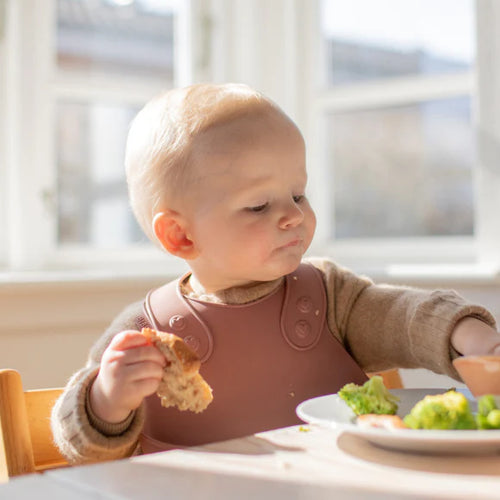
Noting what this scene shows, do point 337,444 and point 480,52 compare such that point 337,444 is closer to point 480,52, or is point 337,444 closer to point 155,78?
point 480,52

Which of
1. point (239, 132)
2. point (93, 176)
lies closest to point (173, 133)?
point (239, 132)

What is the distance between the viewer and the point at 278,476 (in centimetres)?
56

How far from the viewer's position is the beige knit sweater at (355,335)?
90cm

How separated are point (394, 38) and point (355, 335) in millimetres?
1548

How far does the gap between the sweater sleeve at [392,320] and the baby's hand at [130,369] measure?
1.22ft

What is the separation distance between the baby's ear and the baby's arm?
0.39 meters

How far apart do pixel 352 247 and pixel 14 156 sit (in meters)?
1.08

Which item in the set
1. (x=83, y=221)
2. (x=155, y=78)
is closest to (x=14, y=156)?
(x=83, y=221)

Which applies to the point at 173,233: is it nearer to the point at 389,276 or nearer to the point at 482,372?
the point at 482,372

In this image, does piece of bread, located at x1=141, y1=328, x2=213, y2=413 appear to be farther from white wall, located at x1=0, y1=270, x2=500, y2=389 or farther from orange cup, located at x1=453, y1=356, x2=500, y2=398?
white wall, located at x1=0, y1=270, x2=500, y2=389

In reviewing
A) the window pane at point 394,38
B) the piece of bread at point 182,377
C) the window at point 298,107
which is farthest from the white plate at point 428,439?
the window pane at point 394,38

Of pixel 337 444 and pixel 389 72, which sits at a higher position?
pixel 389 72

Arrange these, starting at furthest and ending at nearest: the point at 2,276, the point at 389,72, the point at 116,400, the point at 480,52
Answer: the point at 389,72 < the point at 480,52 < the point at 2,276 < the point at 116,400

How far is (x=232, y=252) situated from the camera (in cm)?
104
